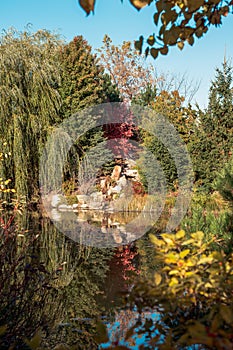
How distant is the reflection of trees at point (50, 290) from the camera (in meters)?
2.72

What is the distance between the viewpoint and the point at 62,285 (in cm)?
450

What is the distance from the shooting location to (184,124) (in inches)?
581

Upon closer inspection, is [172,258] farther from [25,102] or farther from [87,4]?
[25,102]

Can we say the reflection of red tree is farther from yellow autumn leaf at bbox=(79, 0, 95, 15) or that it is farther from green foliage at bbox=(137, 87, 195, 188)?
green foliage at bbox=(137, 87, 195, 188)

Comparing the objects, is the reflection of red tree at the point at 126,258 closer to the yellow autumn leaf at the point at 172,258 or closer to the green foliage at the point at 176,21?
the yellow autumn leaf at the point at 172,258

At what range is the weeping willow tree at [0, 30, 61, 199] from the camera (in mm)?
11422

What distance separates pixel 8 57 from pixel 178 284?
10.7m

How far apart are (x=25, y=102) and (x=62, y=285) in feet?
26.2

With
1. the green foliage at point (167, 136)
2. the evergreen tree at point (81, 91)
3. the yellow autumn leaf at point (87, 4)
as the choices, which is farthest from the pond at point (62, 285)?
the evergreen tree at point (81, 91)

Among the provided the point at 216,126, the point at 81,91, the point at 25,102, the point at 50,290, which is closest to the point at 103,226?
the point at 216,126

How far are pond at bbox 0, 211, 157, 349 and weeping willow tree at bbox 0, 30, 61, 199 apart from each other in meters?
3.02

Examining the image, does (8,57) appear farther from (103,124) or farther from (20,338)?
(20,338)

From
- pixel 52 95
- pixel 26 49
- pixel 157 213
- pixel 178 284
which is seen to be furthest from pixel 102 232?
pixel 178 284

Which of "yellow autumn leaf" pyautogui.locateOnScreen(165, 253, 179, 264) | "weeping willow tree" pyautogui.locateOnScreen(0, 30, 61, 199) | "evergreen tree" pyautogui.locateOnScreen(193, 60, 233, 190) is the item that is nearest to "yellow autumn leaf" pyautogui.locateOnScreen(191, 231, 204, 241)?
"yellow autumn leaf" pyautogui.locateOnScreen(165, 253, 179, 264)
